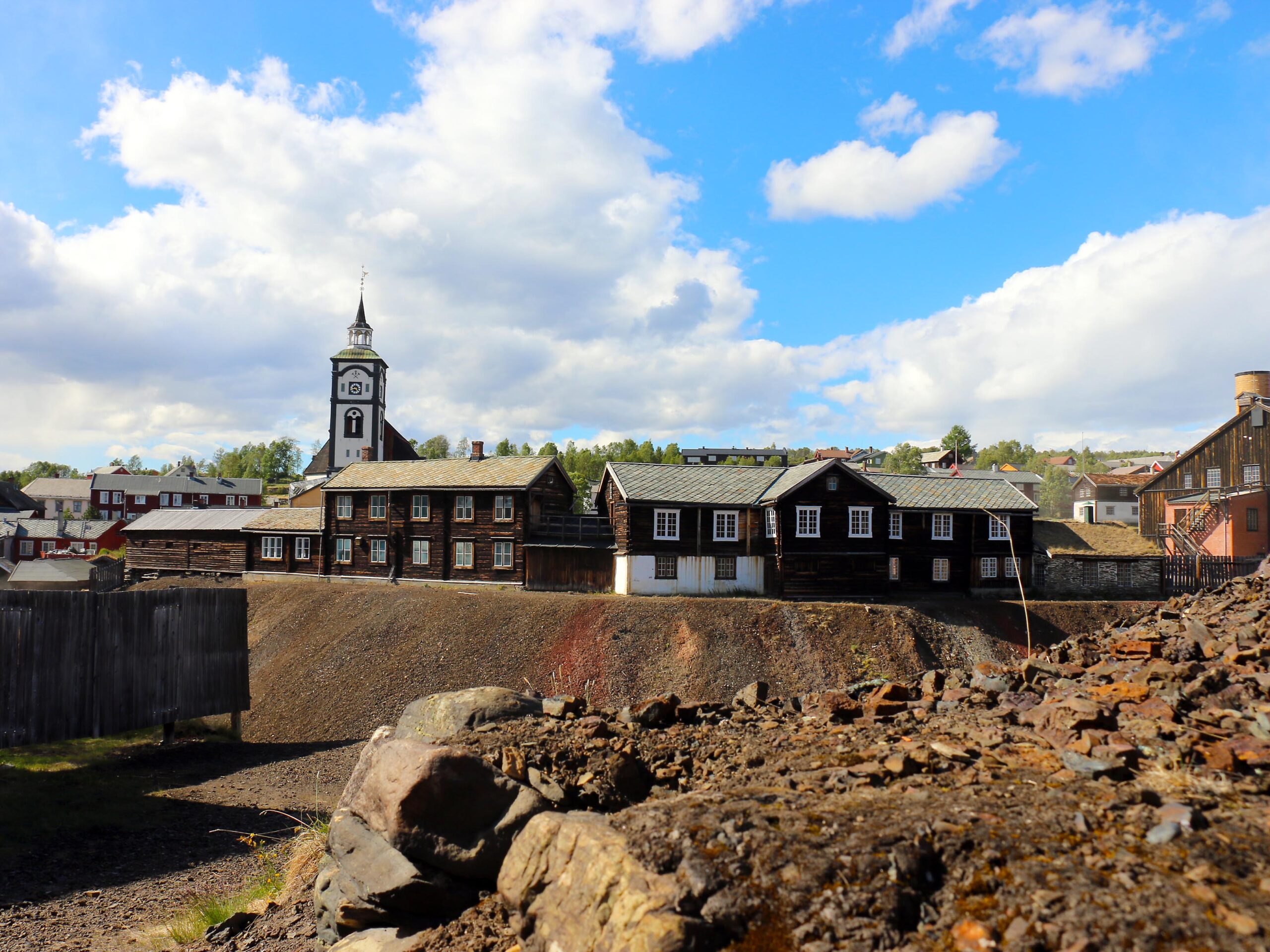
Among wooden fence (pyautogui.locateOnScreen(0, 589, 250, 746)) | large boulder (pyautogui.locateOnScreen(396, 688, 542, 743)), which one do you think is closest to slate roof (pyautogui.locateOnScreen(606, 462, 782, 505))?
wooden fence (pyautogui.locateOnScreen(0, 589, 250, 746))

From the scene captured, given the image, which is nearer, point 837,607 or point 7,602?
point 7,602

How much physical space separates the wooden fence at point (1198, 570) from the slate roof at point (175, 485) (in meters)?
90.9

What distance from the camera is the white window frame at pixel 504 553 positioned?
39.2 metres

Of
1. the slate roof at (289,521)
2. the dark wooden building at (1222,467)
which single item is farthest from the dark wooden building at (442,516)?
the dark wooden building at (1222,467)

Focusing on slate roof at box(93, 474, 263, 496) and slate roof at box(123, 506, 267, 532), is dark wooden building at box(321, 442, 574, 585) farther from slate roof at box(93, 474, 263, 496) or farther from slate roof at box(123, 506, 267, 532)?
slate roof at box(93, 474, 263, 496)

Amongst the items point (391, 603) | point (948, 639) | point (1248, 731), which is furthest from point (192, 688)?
point (948, 639)

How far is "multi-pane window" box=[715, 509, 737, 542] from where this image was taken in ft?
121

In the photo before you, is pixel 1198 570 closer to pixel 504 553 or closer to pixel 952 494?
pixel 952 494

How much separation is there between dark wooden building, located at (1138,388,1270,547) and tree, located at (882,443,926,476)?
37800 mm

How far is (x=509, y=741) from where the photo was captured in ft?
25.1

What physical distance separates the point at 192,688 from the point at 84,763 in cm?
284

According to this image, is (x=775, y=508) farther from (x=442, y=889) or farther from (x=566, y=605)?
(x=442, y=889)

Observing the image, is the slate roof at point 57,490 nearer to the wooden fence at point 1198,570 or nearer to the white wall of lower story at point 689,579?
the white wall of lower story at point 689,579

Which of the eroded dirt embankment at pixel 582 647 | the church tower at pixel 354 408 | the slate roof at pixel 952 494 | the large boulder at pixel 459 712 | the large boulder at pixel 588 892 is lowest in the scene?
the eroded dirt embankment at pixel 582 647
